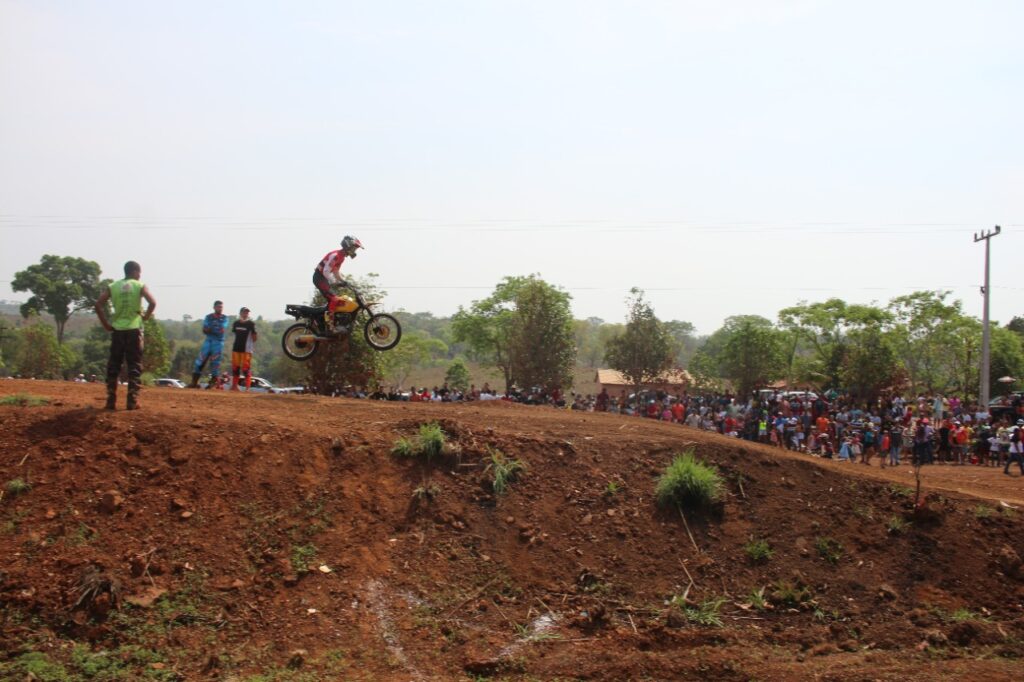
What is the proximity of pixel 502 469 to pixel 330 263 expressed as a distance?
5538mm

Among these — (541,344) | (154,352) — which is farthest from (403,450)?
(154,352)

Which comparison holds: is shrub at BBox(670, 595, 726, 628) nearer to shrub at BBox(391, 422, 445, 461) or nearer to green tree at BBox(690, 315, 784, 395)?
shrub at BBox(391, 422, 445, 461)

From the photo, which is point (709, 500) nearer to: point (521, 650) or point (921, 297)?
point (521, 650)

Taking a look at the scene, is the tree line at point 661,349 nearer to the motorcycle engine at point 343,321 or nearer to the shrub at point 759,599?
the motorcycle engine at point 343,321

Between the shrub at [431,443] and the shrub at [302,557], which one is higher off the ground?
the shrub at [431,443]

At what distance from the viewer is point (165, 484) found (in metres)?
9.97

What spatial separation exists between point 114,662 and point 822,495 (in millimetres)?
9475

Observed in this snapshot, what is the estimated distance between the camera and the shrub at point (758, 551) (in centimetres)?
1061

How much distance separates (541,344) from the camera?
40125 millimetres

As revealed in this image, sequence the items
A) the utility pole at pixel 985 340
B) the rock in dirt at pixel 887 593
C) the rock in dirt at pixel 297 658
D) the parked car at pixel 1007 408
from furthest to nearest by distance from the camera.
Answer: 1. the utility pole at pixel 985 340
2. the parked car at pixel 1007 408
3. the rock in dirt at pixel 887 593
4. the rock in dirt at pixel 297 658

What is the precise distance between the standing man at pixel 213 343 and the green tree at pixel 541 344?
23.6m

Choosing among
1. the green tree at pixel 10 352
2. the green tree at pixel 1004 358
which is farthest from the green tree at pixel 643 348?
the green tree at pixel 10 352

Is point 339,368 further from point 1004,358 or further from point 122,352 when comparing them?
point 1004,358

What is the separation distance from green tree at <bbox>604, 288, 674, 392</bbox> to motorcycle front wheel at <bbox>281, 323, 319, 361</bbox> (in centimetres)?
2730
